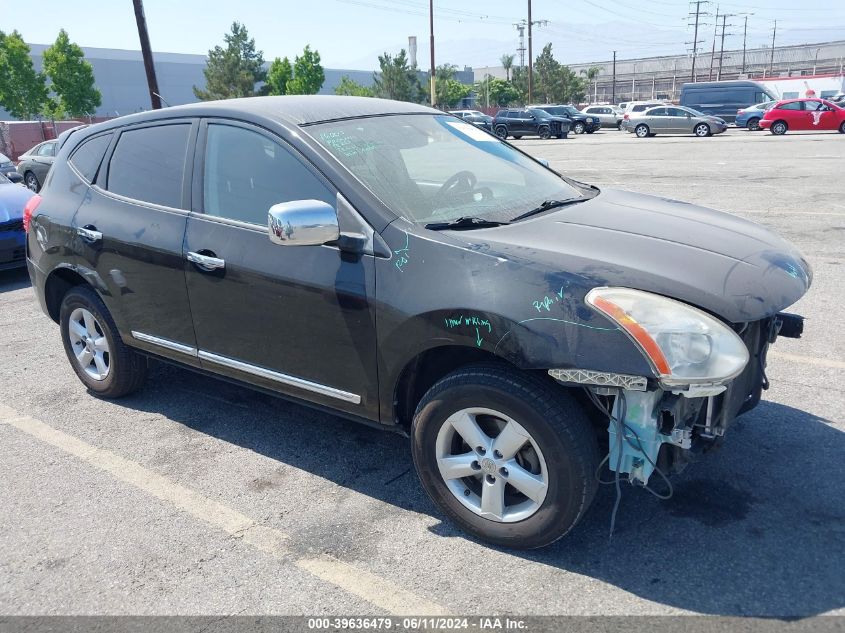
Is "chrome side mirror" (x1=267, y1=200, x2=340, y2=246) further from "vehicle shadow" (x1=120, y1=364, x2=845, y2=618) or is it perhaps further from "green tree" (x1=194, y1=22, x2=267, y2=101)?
"green tree" (x1=194, y1=22, x2=267, y2=101)

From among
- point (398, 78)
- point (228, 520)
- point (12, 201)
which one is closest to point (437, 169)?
point (228, 520)

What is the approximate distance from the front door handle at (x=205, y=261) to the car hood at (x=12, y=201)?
559 cm

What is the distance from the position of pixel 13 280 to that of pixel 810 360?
8.44m

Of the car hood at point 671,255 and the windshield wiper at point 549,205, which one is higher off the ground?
the windshield wiper at point 549,205

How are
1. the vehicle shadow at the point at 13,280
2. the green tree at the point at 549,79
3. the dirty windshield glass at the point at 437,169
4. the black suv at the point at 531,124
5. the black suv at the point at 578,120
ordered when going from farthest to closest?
the green tree at the point at 549,79 → the black suv at the point at 578,120 → the black suv at the point at 531,124 → the vehicle shadow at the point at 13,280 → the dirty windshield glass at the point at 437,169

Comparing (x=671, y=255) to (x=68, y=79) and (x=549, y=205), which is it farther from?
(x=68, y=79)

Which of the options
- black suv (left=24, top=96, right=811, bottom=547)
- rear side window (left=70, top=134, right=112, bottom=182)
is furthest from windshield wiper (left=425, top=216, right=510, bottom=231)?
rear side window (left=70, top=134, right=112, bottom=182)

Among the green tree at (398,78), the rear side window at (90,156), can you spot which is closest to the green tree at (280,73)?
the green tree at (398,78)

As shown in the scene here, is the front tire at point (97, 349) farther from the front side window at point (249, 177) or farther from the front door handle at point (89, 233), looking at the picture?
the front side window at point (249, 177)

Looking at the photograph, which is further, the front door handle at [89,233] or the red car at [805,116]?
the red car at [805,116]

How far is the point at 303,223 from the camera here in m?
2.87

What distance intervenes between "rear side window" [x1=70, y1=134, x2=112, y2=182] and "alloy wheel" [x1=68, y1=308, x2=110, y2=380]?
86cm

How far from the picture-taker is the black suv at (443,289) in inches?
100

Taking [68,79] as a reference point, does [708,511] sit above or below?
below
